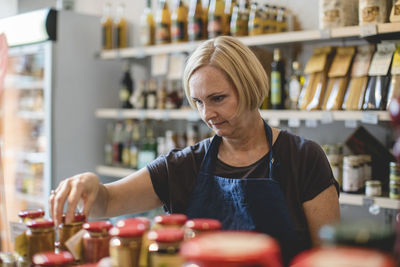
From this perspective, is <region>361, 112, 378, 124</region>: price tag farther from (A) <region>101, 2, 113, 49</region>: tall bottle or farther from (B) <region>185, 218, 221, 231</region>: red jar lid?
(A) <region>101, 2, 113, 49</region>: tall bottle

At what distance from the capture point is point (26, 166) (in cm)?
483

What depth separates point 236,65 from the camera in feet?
5.17

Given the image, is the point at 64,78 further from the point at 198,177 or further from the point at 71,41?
the point at 198,177

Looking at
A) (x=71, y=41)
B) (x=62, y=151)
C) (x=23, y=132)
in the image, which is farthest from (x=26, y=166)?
(x=71, y=41)

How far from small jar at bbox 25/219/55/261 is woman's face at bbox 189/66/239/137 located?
73 cm

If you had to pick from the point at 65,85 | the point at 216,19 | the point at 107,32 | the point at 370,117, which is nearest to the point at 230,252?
the point at 370,117

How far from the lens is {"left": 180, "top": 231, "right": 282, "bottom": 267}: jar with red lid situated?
24.4 inches

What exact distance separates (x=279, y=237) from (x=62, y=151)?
2.66 metres

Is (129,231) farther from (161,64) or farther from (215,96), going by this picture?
(161,64)

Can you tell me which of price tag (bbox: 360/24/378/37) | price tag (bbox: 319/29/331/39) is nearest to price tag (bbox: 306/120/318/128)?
price tag (bbox: 319/29/331/39)

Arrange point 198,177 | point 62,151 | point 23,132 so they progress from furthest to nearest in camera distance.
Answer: point 23,132, point 62,151, point 198,177

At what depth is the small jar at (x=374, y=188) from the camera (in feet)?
8.28

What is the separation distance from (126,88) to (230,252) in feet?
11.6

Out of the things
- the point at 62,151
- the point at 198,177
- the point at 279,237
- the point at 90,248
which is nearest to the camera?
the point at 90,248
